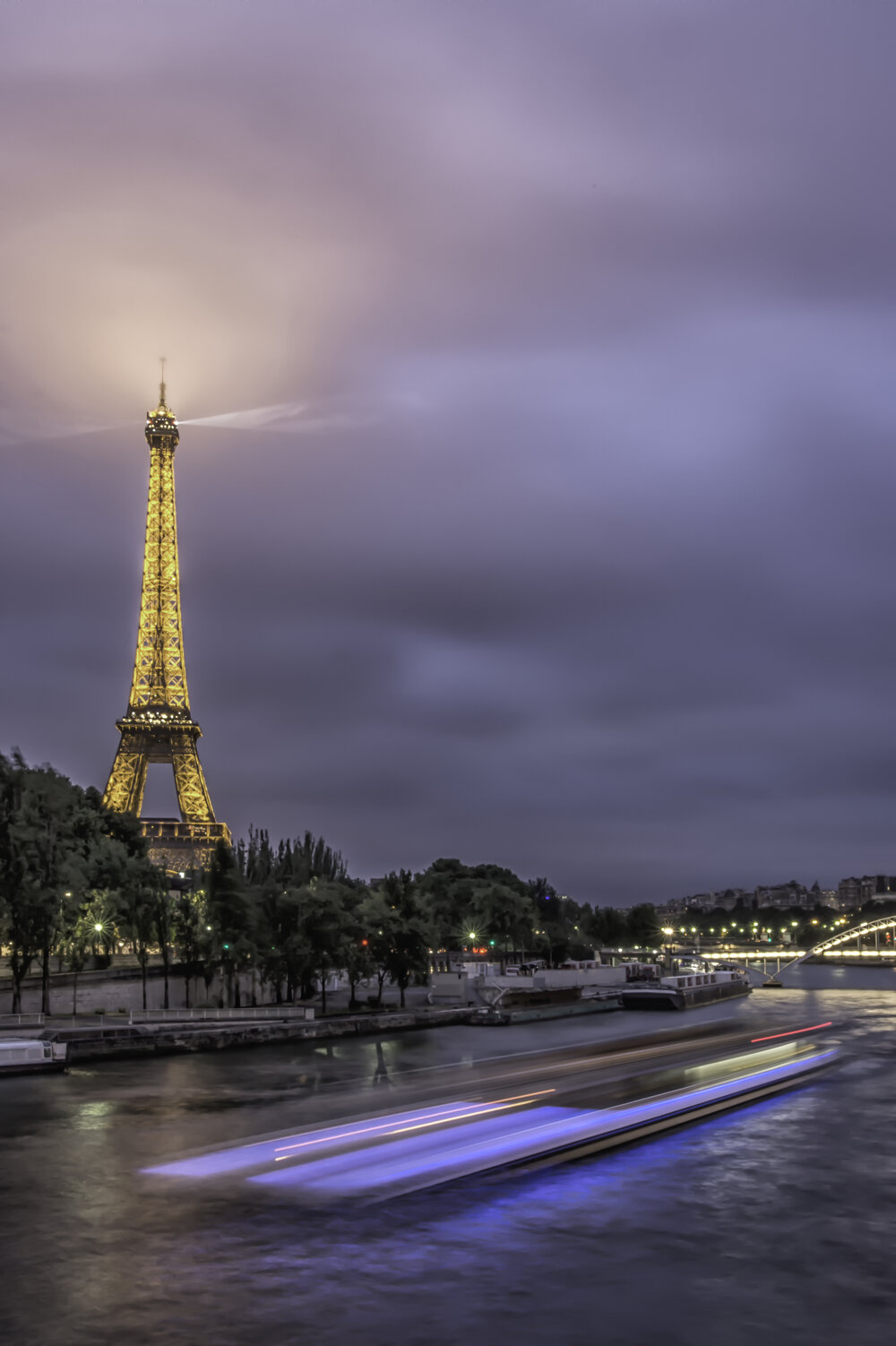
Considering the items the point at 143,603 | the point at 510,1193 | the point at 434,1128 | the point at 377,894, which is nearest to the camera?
the point at 510,1193

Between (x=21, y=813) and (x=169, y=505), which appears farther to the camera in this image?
(x=169, y=505)

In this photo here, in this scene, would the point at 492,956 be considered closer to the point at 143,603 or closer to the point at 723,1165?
the point at 143,603

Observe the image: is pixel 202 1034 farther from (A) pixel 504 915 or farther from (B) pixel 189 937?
(A) pixel 504 915

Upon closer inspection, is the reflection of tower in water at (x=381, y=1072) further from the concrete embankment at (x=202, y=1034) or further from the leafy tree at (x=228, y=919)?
the leafy tree at (x=228, y=919)

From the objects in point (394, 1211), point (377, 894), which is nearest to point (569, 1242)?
point (394, 1211)

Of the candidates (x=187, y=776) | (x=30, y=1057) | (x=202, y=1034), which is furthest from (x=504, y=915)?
(x=30, y=1057)

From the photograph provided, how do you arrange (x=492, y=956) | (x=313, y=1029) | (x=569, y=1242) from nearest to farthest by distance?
(x=569, y=1242) < (x=313, y=1029) < (x=492, y=956)

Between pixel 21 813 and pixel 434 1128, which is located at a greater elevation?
pixel 21 813


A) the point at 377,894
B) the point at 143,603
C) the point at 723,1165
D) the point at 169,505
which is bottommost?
the point at 723,1165
